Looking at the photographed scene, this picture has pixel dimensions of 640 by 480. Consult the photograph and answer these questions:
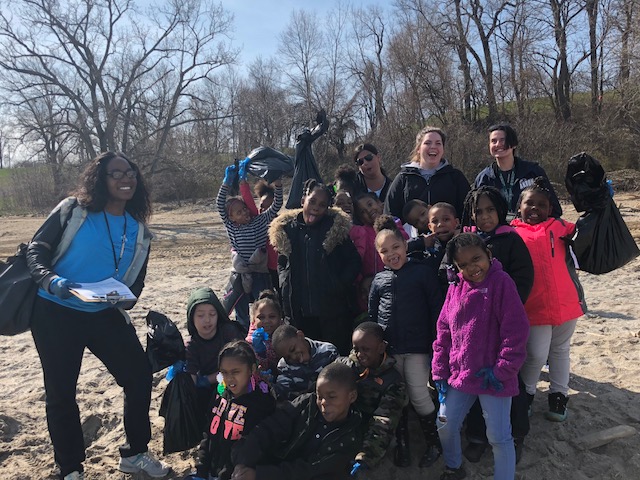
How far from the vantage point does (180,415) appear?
350 centimetres

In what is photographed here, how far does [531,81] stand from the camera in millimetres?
23188

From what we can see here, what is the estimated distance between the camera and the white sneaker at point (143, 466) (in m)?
3.53

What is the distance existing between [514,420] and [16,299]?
3355 mm

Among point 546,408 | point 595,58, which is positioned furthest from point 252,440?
point 595,58

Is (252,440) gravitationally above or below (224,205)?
below

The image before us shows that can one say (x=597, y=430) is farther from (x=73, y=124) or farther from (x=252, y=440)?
(x=73, y=124)

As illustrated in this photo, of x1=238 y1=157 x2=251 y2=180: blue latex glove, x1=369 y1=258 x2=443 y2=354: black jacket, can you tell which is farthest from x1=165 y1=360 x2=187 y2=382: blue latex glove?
x1=238 y1=157 x2=251 y2=180: blue latex glove

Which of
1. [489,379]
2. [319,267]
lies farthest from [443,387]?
[319,267]

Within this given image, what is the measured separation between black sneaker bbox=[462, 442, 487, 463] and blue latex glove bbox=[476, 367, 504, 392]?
0.83 metres

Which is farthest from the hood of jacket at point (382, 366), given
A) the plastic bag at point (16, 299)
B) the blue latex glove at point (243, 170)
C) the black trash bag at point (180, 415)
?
the blue latex glove at point (243, 170)

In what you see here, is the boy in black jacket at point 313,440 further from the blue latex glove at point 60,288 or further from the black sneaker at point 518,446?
the blue latex glove at point 60,288

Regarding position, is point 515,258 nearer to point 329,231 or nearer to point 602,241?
point 602,241

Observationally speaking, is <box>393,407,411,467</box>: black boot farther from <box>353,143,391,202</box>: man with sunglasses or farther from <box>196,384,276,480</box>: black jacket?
<box>353,143,391,202</box>: man with sunglasses

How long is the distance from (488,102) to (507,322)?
23.2m
